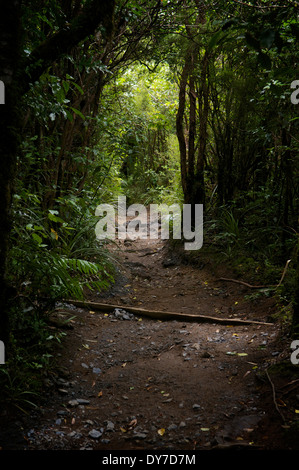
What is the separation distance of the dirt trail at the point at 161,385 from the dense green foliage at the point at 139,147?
39cm

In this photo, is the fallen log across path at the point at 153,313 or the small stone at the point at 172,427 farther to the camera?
the fallen log across path at the point at 153,313

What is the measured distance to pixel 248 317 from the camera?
3.94 metres

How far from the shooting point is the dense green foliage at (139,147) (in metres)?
2.87

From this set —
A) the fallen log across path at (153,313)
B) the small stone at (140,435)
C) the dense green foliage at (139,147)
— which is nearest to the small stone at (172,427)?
the small stone at (140,435)

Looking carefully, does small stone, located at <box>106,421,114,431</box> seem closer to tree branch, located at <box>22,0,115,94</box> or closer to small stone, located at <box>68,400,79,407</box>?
small stone, located at <box>68,400,79,407</box>

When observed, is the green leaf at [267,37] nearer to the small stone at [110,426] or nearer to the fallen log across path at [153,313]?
the small stone at [110,426]

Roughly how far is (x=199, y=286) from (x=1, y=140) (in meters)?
3.85

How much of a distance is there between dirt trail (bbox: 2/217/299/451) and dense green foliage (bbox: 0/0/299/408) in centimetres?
39

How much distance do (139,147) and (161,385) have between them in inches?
165

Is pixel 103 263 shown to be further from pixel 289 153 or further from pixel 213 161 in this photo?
pixel 213 161

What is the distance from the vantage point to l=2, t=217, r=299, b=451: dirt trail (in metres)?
2.04

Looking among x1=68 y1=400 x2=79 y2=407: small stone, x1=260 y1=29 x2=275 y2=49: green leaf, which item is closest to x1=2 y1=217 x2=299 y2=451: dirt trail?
x1=68 y1=400 x2=79 y2=407: small stone
